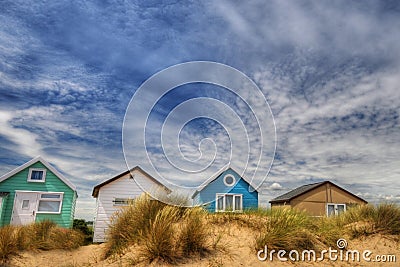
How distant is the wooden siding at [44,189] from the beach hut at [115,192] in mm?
1778

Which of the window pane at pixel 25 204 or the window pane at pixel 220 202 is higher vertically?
the window pane at pixel 220 202

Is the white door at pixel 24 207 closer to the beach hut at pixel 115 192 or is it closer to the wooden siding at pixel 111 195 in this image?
the beach hut at pixel 115 192

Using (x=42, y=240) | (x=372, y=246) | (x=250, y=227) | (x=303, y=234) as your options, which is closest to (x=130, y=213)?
(x=250, y=227)

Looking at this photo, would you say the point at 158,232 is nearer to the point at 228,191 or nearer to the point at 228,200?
the point at 228,200

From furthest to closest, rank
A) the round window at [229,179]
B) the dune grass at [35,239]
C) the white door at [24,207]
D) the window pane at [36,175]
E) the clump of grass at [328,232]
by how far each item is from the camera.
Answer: the round window at [229,179] → the window pane at [36,175] → the white door at [24,207] → the dune grass at [35,239] → the clump of grass at [328,232]

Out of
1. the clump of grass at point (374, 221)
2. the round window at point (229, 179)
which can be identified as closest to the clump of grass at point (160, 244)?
the clump of grass at point (374, 221)

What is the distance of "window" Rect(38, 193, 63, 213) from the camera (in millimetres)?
18547

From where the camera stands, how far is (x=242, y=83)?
9.61 m

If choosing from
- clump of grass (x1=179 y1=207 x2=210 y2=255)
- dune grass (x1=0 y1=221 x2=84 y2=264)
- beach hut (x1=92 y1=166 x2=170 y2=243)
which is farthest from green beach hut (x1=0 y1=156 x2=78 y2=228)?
clump of grass (x1=179 y1=207 x2=210 y2=255)

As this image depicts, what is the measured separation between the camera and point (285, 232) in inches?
305

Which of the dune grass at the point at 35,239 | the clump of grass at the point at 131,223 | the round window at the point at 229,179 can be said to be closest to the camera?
the clump of grass at the point at 131,223

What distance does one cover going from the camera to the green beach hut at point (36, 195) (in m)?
18.0

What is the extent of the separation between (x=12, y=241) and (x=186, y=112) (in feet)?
22.3

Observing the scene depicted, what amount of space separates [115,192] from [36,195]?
4.84 m
